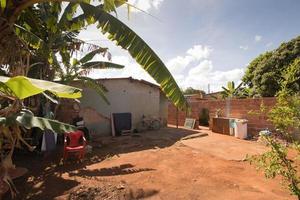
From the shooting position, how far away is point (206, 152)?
970 centimetres

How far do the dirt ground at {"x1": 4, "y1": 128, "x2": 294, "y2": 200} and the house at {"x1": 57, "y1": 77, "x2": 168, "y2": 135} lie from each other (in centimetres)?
308

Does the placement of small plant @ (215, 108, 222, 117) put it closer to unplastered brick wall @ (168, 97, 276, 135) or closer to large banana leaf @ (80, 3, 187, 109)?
unplastered brick wall @ (168, 97, 276, 135)

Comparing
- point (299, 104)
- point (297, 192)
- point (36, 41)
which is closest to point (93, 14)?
point (36, 41)

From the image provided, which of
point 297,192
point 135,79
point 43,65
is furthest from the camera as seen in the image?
point 135,79

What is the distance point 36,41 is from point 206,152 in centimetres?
684

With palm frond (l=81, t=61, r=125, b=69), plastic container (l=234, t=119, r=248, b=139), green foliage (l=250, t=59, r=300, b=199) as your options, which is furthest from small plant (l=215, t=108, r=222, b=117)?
green foliage (l=250, t=59, r=300, b=199)

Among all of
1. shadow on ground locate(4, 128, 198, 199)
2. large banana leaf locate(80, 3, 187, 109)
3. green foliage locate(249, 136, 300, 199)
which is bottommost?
shadow on ground locate(4, 128, 198, 199)

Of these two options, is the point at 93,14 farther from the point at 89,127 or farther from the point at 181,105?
the point at 89,127

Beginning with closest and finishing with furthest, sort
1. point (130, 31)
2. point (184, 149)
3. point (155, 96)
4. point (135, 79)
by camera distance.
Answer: point (130, 31)
point (184, 149)
point (135, 79)
point (155, 96)

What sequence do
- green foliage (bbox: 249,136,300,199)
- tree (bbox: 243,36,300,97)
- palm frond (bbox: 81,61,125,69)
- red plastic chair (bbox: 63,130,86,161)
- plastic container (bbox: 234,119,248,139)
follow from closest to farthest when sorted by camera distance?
green foliage (bbox: 249,136,300,199) < red plastic chair (bbox: 63,130,86,161) < palm frond (bbox: 81,61,125,69) < plastic container (bbox: 234,119,248,139) < tree (bbox: 243,36,300,97)

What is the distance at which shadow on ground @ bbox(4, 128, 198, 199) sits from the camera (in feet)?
20.7

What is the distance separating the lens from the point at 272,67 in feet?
59.9

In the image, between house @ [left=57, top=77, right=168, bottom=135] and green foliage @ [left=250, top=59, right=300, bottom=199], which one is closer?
green foliage @ [left=250, top=59, right=300, bottom=199]

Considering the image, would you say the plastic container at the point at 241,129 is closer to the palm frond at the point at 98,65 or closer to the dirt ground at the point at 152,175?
the dirt ground at the point at 152,175
